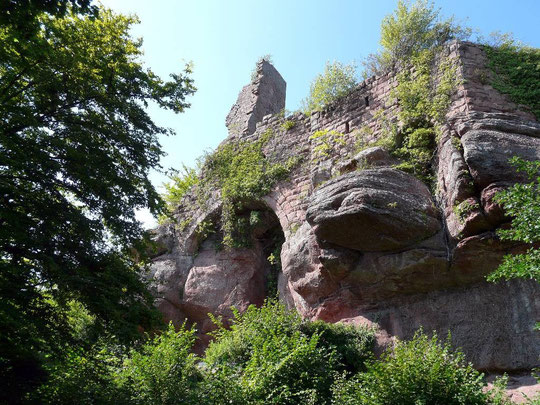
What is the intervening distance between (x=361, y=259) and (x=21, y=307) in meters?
4.39

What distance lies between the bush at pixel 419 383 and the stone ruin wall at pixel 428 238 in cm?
118

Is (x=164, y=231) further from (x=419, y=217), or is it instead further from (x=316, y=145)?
(x=419, y=217)

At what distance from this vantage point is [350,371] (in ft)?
22.0

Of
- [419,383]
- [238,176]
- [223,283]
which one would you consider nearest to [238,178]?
[238,176]

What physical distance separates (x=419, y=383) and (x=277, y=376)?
1643 millimetres

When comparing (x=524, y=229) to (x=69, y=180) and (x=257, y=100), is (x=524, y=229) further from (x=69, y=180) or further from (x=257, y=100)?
(x=257, y=100)

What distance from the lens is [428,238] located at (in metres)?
6.84

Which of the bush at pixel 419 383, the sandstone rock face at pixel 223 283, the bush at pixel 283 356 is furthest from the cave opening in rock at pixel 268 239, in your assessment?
the bush at pixel 419 383

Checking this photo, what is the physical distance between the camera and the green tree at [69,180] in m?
5.06

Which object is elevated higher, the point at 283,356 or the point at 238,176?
the point at 238,176

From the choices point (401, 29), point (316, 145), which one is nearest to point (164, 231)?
point (316, 145)

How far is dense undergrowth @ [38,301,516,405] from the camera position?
5.05m

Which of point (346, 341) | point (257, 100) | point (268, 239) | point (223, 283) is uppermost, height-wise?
point (257, 100)

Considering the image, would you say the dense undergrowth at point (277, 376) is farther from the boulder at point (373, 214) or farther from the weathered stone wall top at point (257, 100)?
the weathered stone wall top at point (257, 100)
